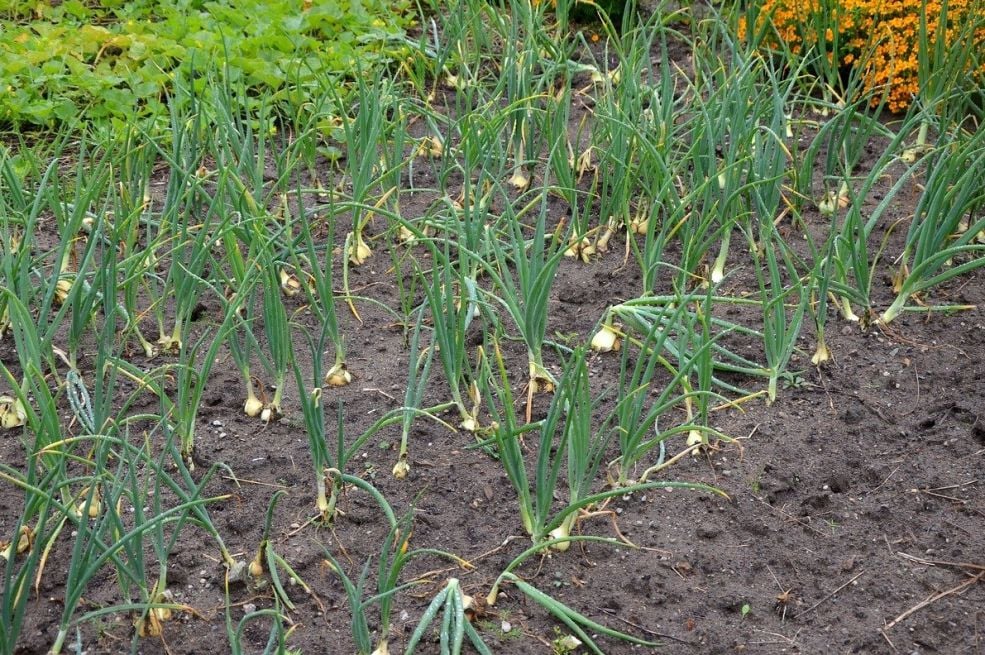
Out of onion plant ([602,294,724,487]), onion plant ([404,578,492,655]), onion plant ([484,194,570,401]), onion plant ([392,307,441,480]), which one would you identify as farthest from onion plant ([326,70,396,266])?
onion plant ([404,578,492,655])

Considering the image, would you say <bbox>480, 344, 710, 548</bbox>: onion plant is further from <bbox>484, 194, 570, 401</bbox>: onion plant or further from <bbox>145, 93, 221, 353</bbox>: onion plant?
<bbox>145, 93, 221, 353</bbox>: onion plant

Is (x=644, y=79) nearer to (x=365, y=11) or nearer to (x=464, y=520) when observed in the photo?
(x=365, y=11)

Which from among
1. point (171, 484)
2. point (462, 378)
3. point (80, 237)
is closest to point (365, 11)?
point (80, 237)

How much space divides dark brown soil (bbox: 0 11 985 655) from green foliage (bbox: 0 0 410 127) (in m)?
1.47

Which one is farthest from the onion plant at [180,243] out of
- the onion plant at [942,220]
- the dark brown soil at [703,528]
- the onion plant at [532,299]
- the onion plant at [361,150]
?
the onion plant at [942,220]

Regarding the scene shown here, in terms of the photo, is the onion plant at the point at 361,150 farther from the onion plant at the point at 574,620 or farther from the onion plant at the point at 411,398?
the onion plant at the point at 574,620

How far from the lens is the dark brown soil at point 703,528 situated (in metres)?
2.01

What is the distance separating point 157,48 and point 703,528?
272 cm

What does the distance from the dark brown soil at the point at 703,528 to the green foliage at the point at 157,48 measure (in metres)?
1.47

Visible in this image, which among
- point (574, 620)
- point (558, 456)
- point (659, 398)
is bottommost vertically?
point (574, 620)

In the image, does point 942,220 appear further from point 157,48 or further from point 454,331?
point 157,48

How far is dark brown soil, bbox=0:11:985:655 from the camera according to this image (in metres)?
2.01

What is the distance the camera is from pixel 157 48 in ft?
13.0

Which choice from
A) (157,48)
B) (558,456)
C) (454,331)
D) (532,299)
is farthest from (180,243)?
(157,48)
